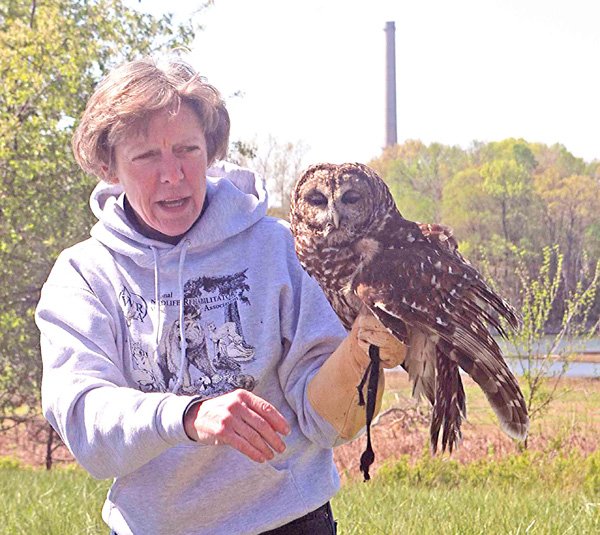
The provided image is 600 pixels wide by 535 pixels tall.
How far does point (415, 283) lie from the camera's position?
79.7 inches

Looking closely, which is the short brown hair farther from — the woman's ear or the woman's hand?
the woman's hand

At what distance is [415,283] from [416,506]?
2.42 m

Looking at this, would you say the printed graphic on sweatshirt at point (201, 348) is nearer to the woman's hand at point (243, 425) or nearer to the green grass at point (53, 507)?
the woman's hand at point (243, 425)

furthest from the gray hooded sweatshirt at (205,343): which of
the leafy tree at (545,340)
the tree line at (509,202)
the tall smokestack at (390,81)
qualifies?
the tall smokestack at (390,81)

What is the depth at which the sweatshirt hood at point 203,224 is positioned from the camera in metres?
2.14

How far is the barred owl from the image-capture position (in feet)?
6.60

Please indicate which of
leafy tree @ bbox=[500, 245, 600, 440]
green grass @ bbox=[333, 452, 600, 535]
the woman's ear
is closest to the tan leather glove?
the woman's ear

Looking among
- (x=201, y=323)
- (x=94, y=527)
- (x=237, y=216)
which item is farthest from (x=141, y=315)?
(x=94, y=527)

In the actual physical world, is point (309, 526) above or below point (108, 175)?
below

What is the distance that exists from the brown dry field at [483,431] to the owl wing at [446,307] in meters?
5.18

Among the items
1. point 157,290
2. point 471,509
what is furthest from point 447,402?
point 471,509

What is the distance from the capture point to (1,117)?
9484 mm

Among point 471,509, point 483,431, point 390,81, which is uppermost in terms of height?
point 390,81

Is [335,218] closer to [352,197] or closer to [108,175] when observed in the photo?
[352,197]
